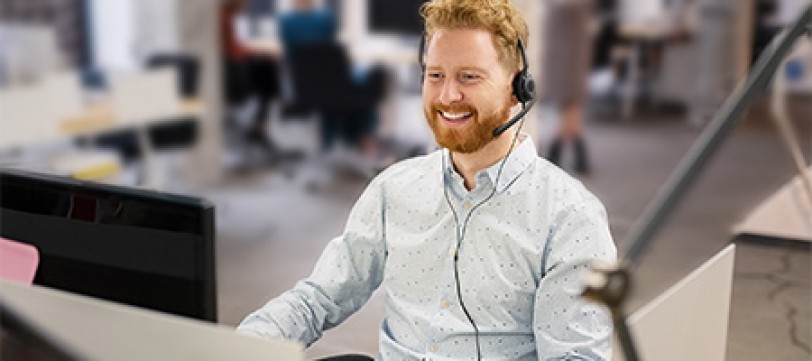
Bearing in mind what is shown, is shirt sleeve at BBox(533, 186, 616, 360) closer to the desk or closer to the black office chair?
the black office chair

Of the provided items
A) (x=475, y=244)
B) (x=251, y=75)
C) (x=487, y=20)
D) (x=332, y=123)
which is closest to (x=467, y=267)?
(x=475, y=244)

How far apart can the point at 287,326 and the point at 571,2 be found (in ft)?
16.6


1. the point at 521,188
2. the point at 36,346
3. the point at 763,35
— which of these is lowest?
the point at 763,35

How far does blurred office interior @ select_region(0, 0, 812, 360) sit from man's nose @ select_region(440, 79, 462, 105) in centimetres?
42

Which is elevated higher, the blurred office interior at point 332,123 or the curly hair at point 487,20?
the curly hair at point 487,20

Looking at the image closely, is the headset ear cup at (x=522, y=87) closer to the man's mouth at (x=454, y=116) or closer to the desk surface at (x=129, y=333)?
the man's mouth at (x=454, y=116)

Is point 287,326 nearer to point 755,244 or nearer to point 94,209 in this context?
point 94,209

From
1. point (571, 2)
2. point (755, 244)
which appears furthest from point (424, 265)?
point (571, 2)

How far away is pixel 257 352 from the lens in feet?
3.03

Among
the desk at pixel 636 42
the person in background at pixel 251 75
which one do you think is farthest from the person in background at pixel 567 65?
the desk at pixel 636 42

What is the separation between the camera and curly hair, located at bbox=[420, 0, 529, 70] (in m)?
1.68

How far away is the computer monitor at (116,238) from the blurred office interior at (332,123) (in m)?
0.41

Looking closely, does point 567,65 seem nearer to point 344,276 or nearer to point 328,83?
point 328,83

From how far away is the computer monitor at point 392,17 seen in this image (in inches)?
285
